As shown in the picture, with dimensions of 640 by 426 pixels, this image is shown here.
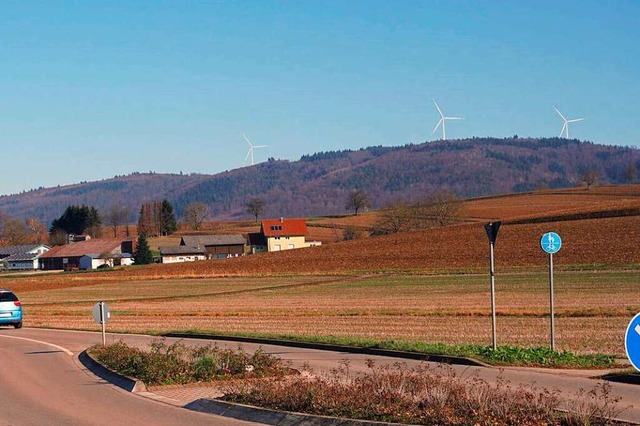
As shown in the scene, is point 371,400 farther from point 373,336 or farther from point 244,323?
point 244,323

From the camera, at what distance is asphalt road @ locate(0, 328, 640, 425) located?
539 inches

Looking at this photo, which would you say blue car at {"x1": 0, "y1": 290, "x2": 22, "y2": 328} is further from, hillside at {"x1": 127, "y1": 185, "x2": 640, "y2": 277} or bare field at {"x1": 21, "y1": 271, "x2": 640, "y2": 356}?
hillside at {"x1": 127, "y1": 185, "x2": 640, "y2": 277}

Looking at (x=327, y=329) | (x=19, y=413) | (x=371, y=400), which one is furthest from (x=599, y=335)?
(x=19, y=413)

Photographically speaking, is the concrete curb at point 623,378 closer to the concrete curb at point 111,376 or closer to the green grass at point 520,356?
the green grass at point 520,356

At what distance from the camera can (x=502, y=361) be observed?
19.3 metres

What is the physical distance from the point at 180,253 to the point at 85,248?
18118mm

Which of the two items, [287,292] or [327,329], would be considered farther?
[287,292]

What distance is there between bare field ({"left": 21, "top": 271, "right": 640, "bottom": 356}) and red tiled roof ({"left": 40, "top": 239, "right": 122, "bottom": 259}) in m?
80.8

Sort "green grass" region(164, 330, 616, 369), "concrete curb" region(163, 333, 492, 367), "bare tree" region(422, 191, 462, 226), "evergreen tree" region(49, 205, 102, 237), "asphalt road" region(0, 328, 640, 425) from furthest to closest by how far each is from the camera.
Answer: "evergreen tree" region(49, 205, 102, 237) → "bare tree" region(422, 191, 462, 226) → "concrete curb" region(163, 333, 492, 367) → "green grass" region(164, 330, 616, 369) → "asphalt road" region(0, 328, 640, 425)

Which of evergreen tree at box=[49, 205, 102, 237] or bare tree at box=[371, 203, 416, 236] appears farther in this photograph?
evergreen tree at box=[49, 205, 102, 237]

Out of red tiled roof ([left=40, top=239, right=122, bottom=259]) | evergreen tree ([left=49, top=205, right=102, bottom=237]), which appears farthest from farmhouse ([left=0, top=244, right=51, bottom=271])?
evergreen tree ([left=49, top=205, right=102, bottom=237])

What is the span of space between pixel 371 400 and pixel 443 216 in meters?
110

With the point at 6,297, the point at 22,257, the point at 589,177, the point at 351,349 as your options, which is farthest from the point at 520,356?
the point at 22,257

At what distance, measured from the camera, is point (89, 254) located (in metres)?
152
